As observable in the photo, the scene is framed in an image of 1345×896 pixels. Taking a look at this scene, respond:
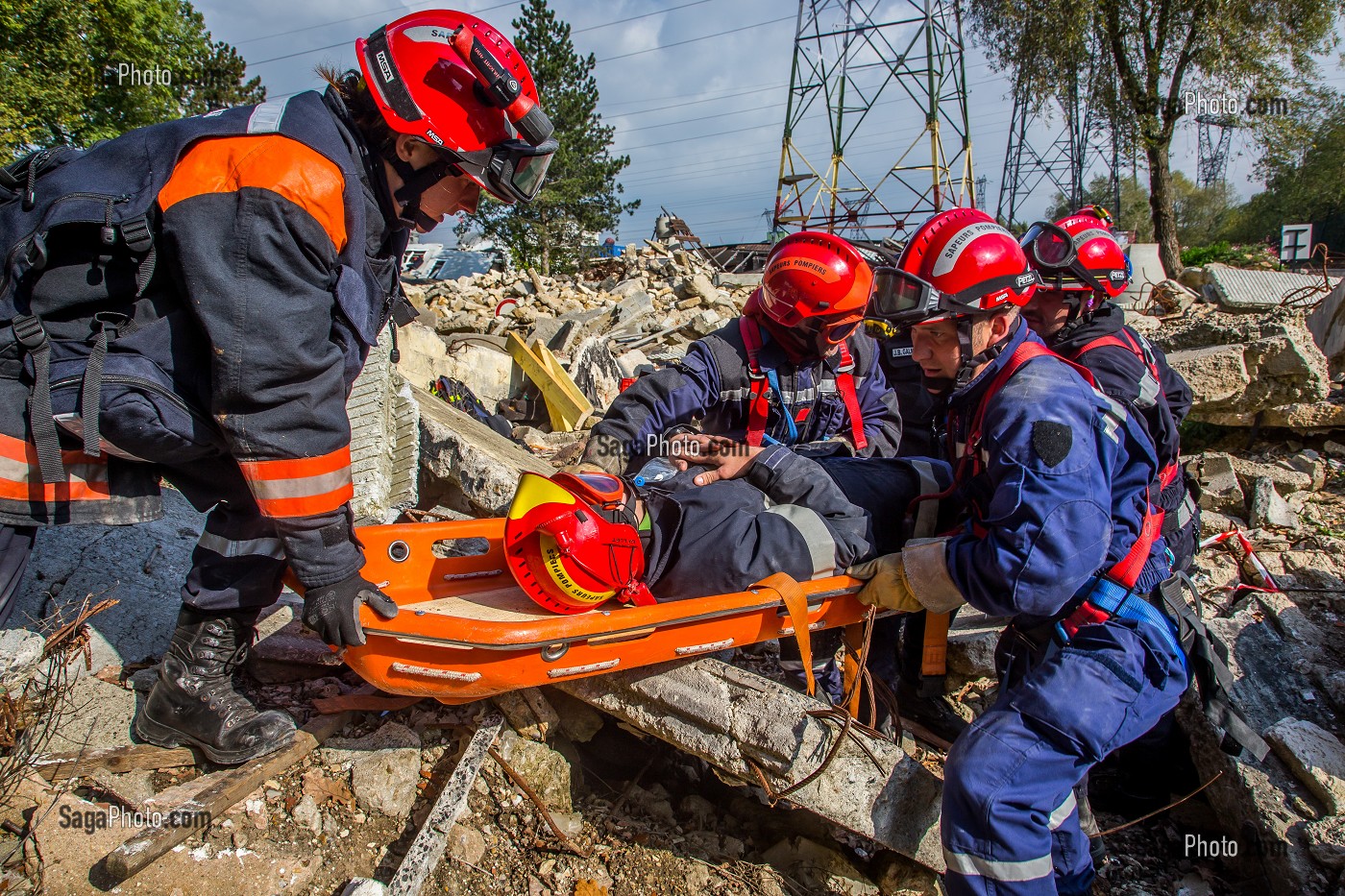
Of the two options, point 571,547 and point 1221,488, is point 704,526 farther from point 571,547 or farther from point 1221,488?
point 1221,488

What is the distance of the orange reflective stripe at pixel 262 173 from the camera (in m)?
1.87

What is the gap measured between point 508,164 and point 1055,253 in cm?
232

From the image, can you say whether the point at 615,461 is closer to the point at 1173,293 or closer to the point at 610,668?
the point at 610,668

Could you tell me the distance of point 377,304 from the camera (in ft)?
7.77

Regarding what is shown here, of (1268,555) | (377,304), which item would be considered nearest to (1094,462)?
(377,304)

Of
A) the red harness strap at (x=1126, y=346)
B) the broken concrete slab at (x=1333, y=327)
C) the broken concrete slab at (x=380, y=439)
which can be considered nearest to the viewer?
the red harness strap at (x=1126, y=346)

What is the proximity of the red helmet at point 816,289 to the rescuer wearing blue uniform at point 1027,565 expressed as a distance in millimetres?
705

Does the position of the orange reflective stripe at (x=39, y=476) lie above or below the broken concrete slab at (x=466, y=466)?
above

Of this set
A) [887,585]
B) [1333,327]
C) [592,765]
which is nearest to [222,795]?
[592,765]

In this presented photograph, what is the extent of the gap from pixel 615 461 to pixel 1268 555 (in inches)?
145

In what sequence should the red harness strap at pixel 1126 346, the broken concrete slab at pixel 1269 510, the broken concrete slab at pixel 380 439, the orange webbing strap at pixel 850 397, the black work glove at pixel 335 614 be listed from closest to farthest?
the black work glove at pixel 335 614, the red harness strap at pixel 1126 346, the orange webbing strap at pixel 850 397, the broken concrete slab at pixel 380 439, the broken concrete slab at pixel 1269 510

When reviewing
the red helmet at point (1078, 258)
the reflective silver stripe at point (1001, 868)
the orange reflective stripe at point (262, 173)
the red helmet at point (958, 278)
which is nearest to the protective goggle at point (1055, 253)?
the red helmet at point (1078, 258)

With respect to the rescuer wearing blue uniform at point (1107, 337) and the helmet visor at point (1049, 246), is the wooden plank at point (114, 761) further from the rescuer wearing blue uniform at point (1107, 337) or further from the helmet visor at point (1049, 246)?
the helmet visor at point (1049, 246)

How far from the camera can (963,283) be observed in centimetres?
231
